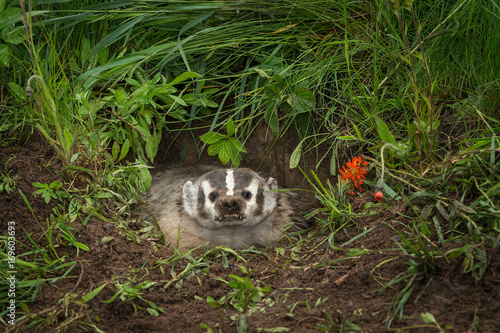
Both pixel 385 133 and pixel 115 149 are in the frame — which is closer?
pixel 385 133

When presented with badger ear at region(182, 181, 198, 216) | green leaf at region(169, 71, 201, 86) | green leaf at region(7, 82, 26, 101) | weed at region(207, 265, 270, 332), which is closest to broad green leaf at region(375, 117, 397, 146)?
weed at region(207, 265, 270, 332)

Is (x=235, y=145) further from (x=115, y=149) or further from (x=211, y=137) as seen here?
(x=115, y=149)

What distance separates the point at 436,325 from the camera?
1.87 meters

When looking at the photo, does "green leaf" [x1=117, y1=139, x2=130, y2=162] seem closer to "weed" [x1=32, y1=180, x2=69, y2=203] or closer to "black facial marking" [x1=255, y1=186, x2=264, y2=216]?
"weed" [x1=32, y1=180, x2=69, y2=203]

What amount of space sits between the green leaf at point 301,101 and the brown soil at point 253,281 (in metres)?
0.88

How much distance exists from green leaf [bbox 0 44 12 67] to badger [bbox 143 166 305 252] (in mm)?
1443

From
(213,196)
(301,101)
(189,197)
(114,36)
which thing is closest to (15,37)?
(114,36)

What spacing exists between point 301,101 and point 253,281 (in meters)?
1.51

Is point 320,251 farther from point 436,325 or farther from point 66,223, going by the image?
point 66,223

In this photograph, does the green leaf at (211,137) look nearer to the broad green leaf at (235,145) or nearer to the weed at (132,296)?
the broad green leaf at (235,145)

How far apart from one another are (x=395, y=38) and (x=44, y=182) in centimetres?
256

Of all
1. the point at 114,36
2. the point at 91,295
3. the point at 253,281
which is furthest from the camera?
the point at 114,36

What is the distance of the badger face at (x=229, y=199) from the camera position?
358 cm

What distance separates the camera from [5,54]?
138 inches
